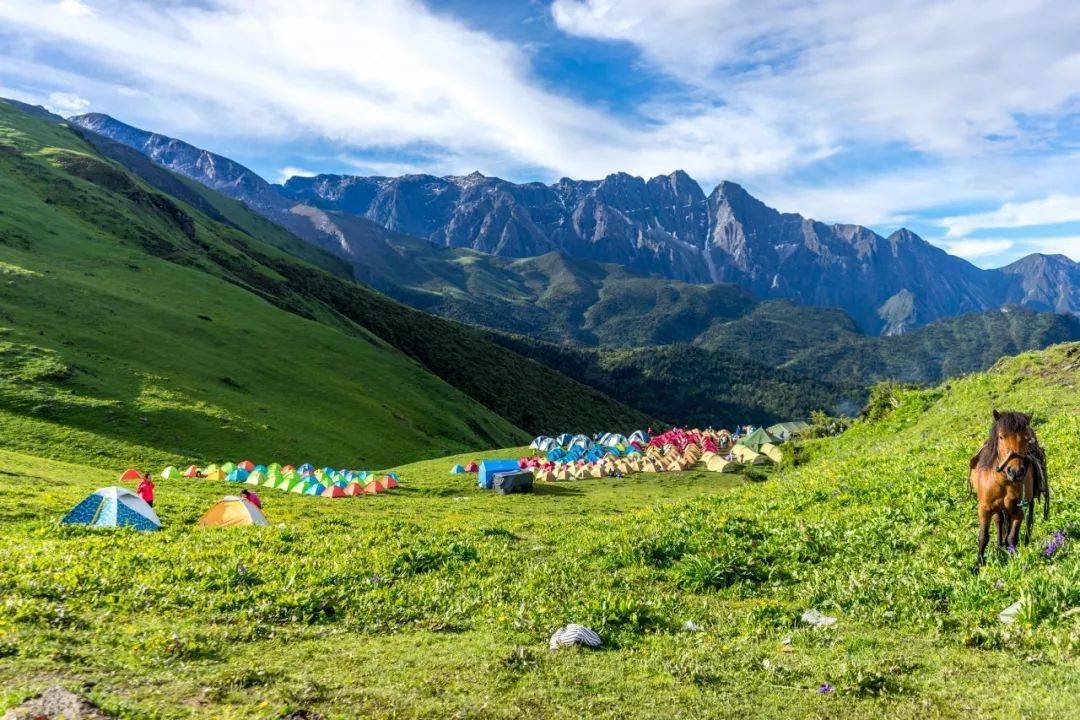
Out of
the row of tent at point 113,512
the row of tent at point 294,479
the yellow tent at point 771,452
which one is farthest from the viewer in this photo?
the yellow tent at point 771,452

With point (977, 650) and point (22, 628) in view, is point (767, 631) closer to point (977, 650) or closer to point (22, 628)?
point (977, 650)

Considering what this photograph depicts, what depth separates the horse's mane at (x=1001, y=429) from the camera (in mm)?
9820

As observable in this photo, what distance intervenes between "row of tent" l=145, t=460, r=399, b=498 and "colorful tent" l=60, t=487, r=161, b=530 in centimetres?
1863

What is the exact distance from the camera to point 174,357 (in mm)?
63750

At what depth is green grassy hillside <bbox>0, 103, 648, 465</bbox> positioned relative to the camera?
161 feet

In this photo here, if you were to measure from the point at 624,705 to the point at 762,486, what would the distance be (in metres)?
15.8

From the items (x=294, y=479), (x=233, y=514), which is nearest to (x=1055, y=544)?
(x=233, y=514)

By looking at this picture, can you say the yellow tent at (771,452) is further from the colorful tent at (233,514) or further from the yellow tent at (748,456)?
the colorful tent at (233,514)

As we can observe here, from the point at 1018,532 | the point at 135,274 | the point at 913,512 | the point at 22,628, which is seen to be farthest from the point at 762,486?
the point at 135,274

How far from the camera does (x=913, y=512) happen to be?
13.8 metres

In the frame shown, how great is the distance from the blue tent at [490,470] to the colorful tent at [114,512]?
1078 inches

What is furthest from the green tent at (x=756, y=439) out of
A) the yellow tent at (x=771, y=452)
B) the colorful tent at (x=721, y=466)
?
the colorful tent at (x=721, y=466)

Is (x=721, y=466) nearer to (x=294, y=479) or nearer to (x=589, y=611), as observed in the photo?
(x=294, y=479)

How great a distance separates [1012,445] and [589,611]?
7.40 meters
